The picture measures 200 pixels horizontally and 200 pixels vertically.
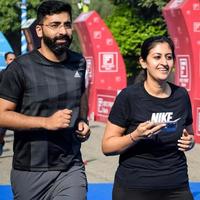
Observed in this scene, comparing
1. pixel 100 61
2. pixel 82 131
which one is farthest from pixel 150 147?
pixel 100 61

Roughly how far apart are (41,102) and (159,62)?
78 cm

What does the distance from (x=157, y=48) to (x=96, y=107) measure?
14365 millimetres

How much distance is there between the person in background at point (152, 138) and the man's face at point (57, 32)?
1.60ft

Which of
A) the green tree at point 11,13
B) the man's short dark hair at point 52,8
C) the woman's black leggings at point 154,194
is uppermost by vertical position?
the man's short dark hair at point 52,8

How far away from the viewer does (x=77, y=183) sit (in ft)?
13.3

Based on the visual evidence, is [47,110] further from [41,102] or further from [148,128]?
[148,128]

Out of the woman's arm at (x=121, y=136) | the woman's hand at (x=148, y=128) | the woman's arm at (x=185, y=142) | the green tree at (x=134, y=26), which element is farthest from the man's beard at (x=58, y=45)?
the green tree at (x=134, y=26)

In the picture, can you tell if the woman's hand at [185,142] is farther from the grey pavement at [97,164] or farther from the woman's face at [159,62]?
the grey pavement at [97,164]

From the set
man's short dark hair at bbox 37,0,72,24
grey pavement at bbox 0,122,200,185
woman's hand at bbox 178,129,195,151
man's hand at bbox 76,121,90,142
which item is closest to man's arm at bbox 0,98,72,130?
man's hand at bbox 76,121,90,142

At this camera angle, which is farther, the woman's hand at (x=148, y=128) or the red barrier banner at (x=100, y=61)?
the red barrier banner at (x=100, y=61)

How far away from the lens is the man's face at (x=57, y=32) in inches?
157

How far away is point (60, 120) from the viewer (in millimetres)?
3715

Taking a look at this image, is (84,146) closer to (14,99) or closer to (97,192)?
(97,192)

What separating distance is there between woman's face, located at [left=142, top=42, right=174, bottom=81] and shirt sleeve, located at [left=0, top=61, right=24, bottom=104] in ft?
2.66
